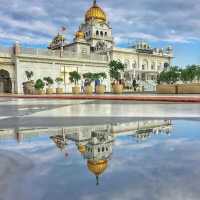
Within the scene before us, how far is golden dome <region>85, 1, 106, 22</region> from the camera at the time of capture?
7594 centimetres

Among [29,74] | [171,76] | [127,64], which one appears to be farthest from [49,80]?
[127,64]

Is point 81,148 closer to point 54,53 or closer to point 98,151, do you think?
point 98,151

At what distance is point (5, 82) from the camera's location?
46.3m

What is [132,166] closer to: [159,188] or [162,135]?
[159,188]

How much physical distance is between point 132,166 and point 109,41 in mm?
77117

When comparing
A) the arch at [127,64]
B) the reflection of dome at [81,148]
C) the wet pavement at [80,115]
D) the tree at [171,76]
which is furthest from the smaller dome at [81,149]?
the arch at [127,64]

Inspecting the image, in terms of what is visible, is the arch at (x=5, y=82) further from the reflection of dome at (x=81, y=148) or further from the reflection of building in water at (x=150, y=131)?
the reflection of dome at (x=81, y=148)

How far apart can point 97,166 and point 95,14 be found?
254ft

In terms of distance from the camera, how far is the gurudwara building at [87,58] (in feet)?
147

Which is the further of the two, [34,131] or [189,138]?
[34,131]

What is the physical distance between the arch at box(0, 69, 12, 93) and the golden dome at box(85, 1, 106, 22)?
3776 centimetres

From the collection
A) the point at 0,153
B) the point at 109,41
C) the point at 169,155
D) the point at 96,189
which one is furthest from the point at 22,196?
the point at 109,41

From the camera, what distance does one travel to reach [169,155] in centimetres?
327

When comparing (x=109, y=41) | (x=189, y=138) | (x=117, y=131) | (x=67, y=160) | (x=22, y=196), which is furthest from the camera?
(x=109, y=41)
